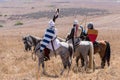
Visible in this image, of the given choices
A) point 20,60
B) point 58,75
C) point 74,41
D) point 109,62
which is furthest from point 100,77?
point 20,60

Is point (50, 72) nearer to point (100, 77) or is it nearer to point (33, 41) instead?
→ point (33, 41)

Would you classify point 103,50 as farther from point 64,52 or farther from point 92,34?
point 64,52

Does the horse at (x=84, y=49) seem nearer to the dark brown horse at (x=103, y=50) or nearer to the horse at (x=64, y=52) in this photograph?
the horse at (x=64, y=52)

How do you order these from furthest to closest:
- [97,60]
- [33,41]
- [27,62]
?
[97,60] < [27,62] < [33,41]

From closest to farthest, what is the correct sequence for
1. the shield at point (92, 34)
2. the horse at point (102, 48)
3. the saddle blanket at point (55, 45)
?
the saddle blanket at point (55, 45) < the shield at point (92, 34) < the horse at point (102, 48)

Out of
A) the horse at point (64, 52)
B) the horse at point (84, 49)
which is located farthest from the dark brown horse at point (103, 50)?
the horse at point (64, 52)

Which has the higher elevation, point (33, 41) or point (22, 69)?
point (33, 41)

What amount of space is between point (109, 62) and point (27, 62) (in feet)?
12.0

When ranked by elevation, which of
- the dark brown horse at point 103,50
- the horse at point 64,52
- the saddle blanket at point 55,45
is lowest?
the dark brown horse at point 103,50

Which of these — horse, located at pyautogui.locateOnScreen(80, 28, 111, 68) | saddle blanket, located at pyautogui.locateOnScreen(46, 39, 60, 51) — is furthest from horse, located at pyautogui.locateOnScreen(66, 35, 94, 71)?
saddle blanket, located at pyautogui.locateOnScreen(46, 39, 60, 51)

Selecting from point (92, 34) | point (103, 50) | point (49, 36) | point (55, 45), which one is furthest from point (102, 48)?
point (49, 36)

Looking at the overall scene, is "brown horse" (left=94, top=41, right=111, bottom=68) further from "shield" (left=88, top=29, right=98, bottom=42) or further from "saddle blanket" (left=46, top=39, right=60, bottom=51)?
"saddle blanket" (left=46, top=39, right=60, bottom=51)

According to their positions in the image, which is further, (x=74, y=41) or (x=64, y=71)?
(x=74, y=41)

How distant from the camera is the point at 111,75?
1473cm
